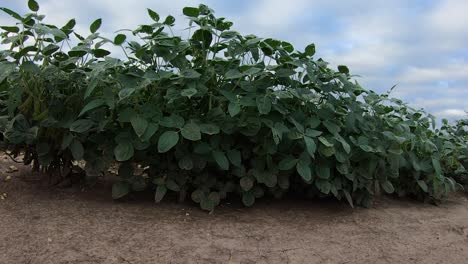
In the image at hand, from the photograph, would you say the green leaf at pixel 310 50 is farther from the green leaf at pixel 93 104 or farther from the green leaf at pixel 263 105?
the green leaf at pixel 93 104

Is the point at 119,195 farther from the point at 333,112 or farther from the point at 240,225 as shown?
the point at 333,112

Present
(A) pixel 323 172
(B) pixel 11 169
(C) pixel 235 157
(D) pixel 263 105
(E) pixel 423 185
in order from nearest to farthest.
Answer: (D) pixel 263 105 → (C) pixel 235 157 → (A) pixel 323 172 → (B) pixel 11 169 → (E) pixel 423 185

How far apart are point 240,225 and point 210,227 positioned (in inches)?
7.2

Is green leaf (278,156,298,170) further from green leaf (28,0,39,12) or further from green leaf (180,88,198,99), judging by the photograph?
green leaf (28,0,39,12)

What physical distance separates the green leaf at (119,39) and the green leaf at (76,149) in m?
0.59

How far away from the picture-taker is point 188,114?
2.65 meters

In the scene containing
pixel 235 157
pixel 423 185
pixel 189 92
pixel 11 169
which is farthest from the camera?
pixel 423 185

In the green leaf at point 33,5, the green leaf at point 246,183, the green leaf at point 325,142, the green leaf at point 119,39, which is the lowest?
the green leaf at point 246,183

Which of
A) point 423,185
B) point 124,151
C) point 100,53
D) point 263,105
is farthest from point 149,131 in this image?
point 423,185

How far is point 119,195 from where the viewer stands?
2.55 m

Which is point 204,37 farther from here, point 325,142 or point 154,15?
point 325,142

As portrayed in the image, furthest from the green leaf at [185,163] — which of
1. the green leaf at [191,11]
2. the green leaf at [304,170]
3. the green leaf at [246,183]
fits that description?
the green leaf at [191,11]

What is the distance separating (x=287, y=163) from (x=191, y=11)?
41.1 inches

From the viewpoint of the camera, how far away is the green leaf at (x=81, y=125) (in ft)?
7.83
